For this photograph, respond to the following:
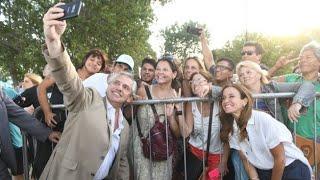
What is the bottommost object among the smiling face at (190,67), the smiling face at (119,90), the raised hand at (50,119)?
the raised hand at (50,119)

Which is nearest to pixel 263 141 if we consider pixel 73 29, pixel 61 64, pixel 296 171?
pixel 296 171

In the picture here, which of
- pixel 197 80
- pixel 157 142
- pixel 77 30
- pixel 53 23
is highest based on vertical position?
pixel 77 30

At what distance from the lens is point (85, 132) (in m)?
3.73

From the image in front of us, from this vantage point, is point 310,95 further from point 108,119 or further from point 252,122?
point 108,119

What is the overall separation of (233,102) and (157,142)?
0.99m

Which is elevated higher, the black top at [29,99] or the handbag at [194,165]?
the black top at [29,99]

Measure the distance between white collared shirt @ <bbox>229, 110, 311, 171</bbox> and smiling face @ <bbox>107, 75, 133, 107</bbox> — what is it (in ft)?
3.66

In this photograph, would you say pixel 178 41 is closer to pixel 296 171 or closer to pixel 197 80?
pixel 197 80

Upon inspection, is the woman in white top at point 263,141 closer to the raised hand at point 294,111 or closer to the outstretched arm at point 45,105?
the raised hand at point 294,111

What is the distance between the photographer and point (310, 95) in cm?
435

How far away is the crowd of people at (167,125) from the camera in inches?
147

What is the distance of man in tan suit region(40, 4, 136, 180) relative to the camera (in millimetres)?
3541

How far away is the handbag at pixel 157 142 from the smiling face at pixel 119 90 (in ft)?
2.00

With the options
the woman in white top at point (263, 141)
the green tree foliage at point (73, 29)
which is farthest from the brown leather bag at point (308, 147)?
the green tree foliage at point (73, 29)
